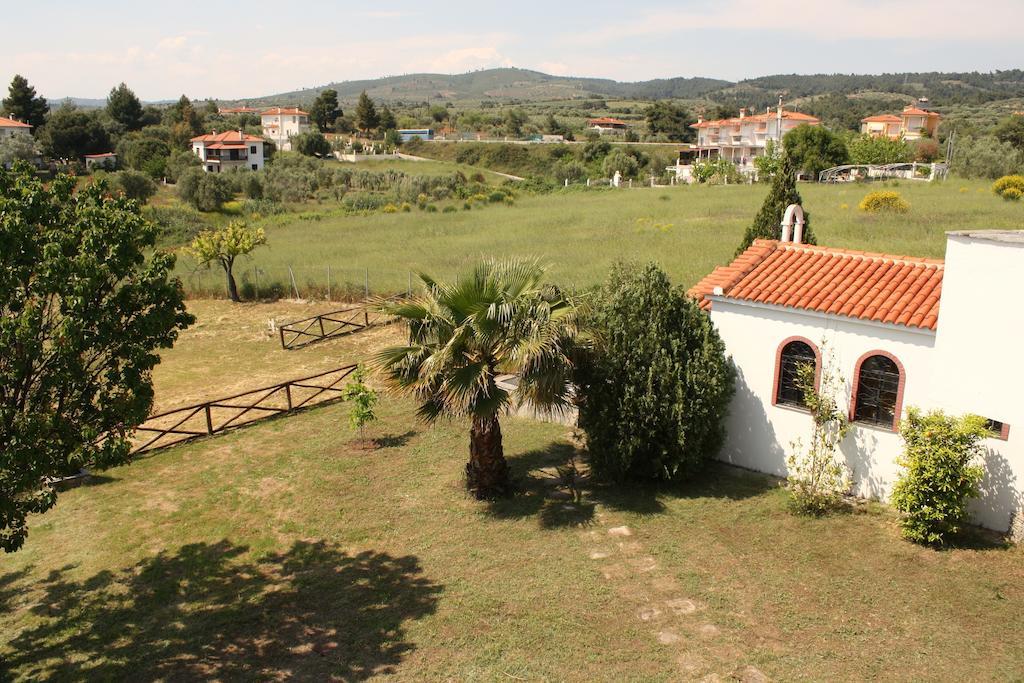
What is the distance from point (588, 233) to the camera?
44688mm

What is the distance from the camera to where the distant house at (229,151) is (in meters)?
92.6

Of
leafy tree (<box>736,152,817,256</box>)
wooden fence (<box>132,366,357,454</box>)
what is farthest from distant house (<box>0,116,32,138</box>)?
leafy tree (<box>736,152,817,256</box>)

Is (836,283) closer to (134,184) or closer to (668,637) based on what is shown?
(668,637)

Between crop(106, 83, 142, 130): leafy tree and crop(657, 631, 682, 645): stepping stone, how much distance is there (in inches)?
4648

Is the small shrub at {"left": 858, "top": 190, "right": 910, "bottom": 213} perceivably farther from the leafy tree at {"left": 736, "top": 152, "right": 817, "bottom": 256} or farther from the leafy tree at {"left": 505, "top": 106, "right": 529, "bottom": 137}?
the leafy tree at {"left": 505, "top": 106, "right": 529, "bottom": 137}

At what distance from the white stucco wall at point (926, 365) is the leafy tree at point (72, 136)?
3718 inches

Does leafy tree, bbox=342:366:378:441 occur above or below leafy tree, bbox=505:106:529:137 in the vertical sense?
below

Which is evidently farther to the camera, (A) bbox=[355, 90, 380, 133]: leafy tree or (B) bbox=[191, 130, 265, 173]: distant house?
(A) bbox=[355, 90, 380, 133]: leafy tree

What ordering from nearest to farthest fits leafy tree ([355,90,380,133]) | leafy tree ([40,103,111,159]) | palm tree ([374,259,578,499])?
palm tree ([374,259,578,499])
leafy tree ([40,103,111,159])
leafy tree ([355,90,380,133])

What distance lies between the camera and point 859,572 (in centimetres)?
1166

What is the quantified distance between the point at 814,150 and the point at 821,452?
2414 inches

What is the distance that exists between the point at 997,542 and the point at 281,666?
1073 centimetres

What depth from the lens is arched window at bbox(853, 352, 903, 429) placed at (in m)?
13.2

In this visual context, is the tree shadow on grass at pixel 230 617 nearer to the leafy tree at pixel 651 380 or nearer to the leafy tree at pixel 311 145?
the leafy tree at pixel 651 380
